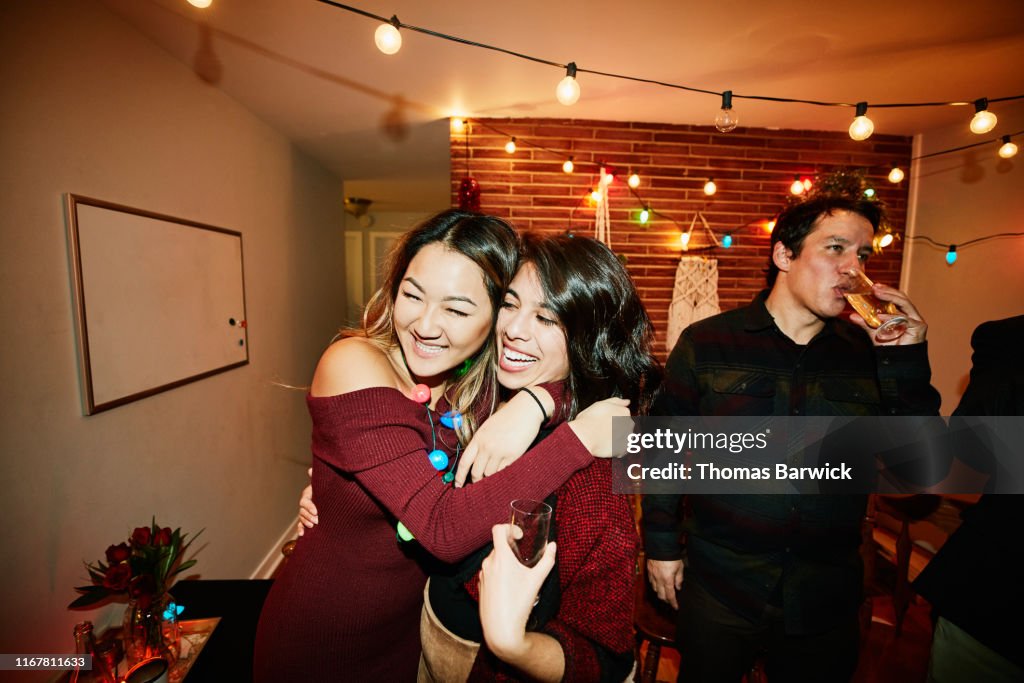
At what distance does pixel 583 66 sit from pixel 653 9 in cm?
60

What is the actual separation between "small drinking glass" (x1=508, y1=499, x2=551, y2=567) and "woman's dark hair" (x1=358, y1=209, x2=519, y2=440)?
0.55 metres

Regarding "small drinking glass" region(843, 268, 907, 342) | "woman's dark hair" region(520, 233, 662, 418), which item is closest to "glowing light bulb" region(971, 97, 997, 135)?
"small drinking glass" region(843, 268, 907, 342)

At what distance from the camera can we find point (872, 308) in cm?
149

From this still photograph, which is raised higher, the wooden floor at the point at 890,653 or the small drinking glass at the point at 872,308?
the small drinking glass at the point at 872,308

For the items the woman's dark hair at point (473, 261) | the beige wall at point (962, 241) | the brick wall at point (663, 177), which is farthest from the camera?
the brick wall at point (663, 177)

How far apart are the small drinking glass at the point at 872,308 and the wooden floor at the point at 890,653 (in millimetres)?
1742

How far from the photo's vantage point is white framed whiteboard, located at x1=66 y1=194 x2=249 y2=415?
182cm

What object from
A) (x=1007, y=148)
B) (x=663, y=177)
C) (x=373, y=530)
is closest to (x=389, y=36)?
(x=373, y=530)

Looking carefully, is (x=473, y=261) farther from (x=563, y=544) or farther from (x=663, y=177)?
(x=663, y=177)

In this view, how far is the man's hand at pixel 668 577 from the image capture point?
5.42ft

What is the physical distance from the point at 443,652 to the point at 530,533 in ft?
1.67

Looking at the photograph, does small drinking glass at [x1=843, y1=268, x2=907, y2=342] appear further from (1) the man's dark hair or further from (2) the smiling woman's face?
(2) the smiling woman's face

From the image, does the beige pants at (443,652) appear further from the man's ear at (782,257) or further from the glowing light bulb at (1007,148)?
the glowing light bulb at (1007,148)

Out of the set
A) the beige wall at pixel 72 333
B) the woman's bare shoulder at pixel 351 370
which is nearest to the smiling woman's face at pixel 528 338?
the woman's bare shoulder at pixel 351 370
